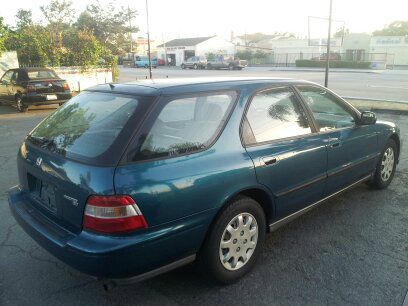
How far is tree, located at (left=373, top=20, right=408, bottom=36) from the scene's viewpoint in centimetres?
6540

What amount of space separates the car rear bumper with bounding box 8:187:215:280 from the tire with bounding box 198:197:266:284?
13cm

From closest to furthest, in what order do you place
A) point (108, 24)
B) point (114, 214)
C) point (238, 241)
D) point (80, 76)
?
point (114, 214) < point (238, 241) < point (80, 76) < point (108, 24)

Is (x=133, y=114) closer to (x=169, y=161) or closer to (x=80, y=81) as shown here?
(x=169, y=161)

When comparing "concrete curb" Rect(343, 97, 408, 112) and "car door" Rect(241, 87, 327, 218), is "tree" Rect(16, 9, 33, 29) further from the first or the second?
"car door" Rect(241, 87, 327, 218)

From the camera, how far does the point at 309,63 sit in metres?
47.1

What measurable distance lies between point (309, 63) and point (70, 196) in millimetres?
47895

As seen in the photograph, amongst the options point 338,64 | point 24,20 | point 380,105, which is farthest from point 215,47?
point 380,105

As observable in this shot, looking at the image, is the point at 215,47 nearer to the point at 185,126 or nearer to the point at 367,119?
the point at 367,119

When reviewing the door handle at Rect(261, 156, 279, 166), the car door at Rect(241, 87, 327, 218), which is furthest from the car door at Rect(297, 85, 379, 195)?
the door handle at Rect(261, 156, 279, 166)

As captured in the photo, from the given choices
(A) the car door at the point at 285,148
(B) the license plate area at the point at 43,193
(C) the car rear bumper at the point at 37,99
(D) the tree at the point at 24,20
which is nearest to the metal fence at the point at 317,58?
(D) the tree at the point at 24,20

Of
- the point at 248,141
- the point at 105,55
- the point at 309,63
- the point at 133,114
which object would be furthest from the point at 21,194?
the point at 309,63

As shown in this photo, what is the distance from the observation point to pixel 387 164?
16.8 feet

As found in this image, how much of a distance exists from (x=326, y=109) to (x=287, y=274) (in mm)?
2062

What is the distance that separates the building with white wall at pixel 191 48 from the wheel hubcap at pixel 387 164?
62.9 m
